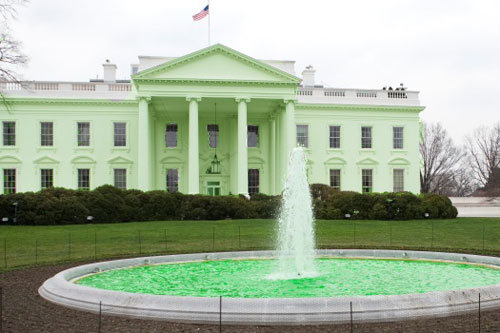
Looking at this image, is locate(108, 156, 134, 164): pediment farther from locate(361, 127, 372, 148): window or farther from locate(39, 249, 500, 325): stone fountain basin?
locate(39, 249, 500, 325): stone fountain basin

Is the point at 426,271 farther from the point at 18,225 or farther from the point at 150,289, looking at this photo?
the point at 18,225

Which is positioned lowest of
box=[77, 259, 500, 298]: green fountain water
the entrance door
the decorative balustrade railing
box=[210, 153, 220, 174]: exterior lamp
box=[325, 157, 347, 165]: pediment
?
box=[77, 259, 500, 298]: green fountain water

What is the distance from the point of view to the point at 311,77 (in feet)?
184

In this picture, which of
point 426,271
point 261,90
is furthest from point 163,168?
point 426,271

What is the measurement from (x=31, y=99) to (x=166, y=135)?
12.2 meters

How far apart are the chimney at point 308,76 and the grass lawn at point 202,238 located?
2556cm

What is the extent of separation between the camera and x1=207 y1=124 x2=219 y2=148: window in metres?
49.6

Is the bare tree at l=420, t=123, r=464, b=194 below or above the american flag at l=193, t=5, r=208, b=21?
below

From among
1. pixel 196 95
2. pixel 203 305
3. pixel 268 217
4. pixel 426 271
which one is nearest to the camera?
pixel 203 305

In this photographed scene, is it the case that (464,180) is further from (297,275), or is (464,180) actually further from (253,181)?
(297,275)

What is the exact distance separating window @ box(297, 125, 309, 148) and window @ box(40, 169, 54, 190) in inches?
901

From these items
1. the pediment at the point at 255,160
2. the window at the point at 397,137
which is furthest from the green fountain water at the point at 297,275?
the window at the point at 397,137

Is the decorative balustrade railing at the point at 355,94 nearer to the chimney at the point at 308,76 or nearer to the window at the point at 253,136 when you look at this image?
the chimney at the point at 308,76

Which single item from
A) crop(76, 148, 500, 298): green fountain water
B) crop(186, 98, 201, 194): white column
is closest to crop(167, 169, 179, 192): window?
crop(186, 98, 201, 194): white column
